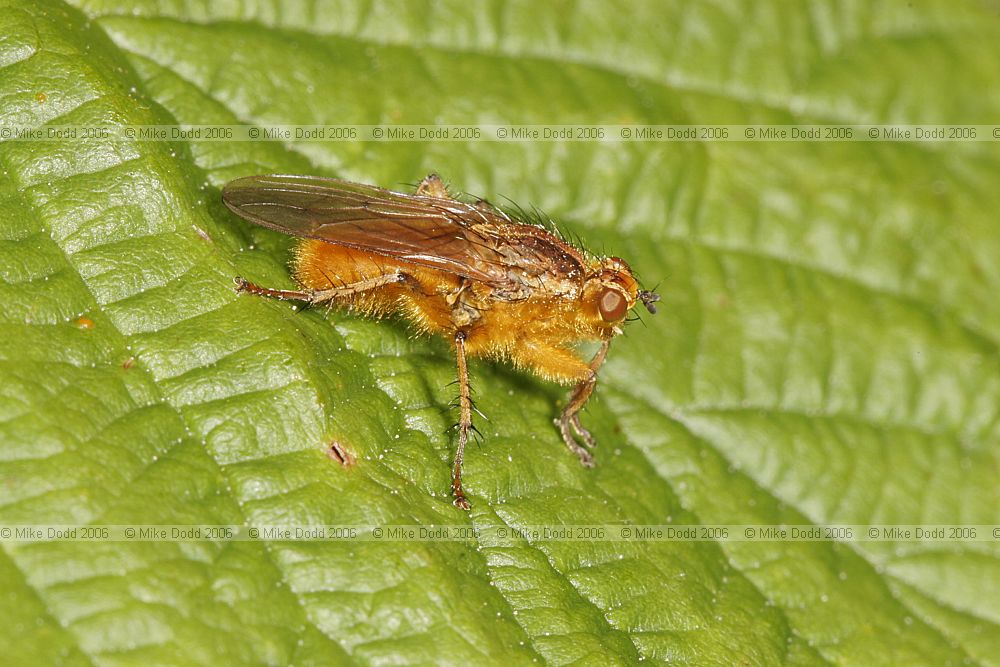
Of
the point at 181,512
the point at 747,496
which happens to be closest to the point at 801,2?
the point at 747,496

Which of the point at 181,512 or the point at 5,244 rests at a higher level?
the point at 5,244

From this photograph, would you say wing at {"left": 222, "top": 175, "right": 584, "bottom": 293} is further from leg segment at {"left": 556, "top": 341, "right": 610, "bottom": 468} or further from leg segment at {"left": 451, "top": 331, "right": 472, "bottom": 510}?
leg segment at {"left": 556, "top": 341, "right": 610, "bottom": 468}

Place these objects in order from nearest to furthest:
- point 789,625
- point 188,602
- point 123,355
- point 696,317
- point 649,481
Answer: point 188,602, point 123,355, point 789,625, point 649,481, point 696,317

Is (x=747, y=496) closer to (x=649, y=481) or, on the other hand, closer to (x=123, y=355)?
(x=649, y=481)

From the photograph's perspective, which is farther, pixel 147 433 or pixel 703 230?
pixel 703 230

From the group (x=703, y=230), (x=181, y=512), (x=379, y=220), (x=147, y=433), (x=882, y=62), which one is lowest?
(x=181, y=512)

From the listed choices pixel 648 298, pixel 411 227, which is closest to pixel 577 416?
pixel 648 298

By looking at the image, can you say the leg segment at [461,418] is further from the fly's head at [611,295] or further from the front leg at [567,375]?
the fly's head at [611,295]

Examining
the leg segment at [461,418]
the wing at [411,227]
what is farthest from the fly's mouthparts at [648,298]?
the leg segment at [461,418]
